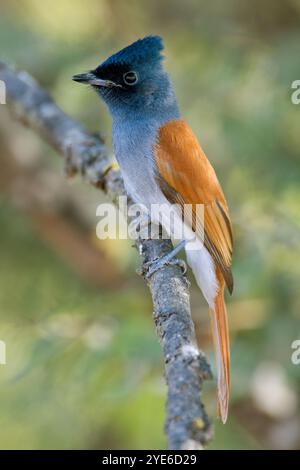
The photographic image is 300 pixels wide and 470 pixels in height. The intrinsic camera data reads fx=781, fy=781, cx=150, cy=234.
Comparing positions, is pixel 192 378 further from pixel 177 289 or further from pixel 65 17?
pixel 65 17

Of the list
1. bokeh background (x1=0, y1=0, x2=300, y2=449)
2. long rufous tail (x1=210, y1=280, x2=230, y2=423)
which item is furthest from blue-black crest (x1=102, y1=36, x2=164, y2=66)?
long rufous tail (x1=210, y1=280, x2=230, y2=423)

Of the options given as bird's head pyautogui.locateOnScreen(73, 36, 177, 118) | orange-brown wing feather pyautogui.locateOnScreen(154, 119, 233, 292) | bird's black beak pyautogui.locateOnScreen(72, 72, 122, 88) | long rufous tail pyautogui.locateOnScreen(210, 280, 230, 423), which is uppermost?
bird's head pyautogui.locateOnScreen(73, 36, 177, 118)

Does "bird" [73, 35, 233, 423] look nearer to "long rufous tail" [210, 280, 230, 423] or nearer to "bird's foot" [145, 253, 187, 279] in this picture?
"long rufous tail" [210, 280, 230, 423]

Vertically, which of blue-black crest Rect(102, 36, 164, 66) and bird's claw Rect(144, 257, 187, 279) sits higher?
blue-black crest Rect(102, 36, 164, 66)

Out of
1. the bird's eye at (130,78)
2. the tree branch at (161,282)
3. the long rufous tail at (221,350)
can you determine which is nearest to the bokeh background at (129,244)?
the long rufous tail at (221,350)

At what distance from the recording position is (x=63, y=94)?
465 centimetres

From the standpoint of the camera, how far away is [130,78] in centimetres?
364

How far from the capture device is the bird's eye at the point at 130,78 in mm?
3617

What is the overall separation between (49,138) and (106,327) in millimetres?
969

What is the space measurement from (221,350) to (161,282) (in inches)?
27.9

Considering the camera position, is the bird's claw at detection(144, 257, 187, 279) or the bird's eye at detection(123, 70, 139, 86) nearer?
the bird's claw at detection(144, 257, 187, 279)

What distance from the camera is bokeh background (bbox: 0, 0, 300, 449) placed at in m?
3.55

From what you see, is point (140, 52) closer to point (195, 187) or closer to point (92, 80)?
point (92, 80)
